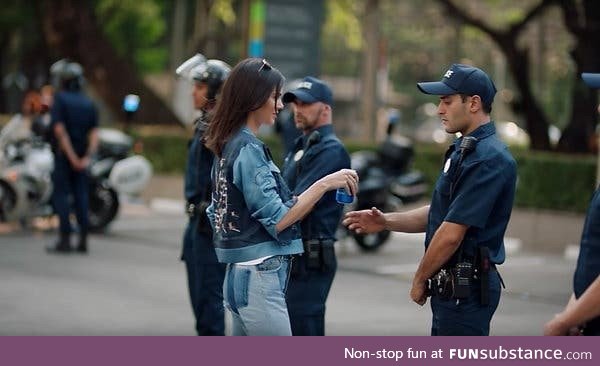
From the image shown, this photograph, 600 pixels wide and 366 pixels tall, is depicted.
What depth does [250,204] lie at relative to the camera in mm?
5695

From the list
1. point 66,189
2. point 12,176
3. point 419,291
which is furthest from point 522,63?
point 419,291

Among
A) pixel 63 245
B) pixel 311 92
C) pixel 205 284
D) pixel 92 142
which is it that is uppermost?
pixel 311 92

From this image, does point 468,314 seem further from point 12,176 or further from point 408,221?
point 12,176

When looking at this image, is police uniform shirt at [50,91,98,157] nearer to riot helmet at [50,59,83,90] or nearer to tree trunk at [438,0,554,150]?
riot helmet at [50,59,83,90]

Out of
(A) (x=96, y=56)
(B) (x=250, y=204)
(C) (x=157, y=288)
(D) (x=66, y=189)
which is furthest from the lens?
(A) (x=96, y=56)

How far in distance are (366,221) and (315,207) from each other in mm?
1035

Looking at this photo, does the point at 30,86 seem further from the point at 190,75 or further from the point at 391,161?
the point at 190,75

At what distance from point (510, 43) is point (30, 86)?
19.8 metres

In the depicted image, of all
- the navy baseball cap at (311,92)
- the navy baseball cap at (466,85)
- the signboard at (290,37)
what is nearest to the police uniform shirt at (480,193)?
the navy baseball cap at (466,85)

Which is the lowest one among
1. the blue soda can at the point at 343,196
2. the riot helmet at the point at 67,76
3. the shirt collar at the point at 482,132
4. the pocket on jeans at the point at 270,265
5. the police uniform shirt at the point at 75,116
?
the police uniform shirt at the point at 75,116

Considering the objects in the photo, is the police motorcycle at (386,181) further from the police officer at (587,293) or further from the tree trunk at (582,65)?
the police officer at (587,293)

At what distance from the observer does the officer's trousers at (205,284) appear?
8.12 metres

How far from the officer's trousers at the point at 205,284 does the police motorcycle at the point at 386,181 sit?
6.72 meters

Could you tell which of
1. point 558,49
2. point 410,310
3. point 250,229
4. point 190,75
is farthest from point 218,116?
point 558,49
